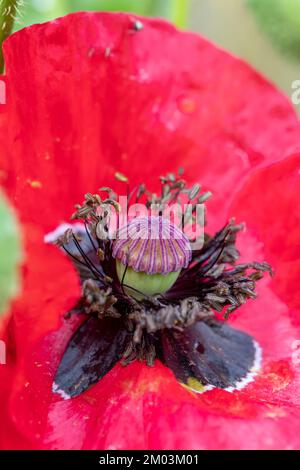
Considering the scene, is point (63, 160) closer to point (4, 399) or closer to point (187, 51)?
point (187, 51)

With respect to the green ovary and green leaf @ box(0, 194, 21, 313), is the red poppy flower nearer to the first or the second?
the green ovary

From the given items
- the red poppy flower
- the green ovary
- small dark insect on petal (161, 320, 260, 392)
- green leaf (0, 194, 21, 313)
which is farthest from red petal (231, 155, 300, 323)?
green leaf (0, 194, 21, 313)

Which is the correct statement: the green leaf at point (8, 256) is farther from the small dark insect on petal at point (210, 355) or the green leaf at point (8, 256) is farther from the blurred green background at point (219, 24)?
the small dark insect on petal at point (210, 355)

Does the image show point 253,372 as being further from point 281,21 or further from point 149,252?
point 281,21

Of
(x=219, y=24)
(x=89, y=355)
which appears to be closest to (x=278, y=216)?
(x=89, y=355)

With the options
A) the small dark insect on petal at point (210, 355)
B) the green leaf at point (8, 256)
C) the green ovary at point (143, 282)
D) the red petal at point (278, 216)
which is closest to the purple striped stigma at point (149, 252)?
the green ovary at point (143, 282)

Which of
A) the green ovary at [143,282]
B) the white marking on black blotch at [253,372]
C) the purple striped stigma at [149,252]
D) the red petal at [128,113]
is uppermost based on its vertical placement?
the red petal at [128,113]
